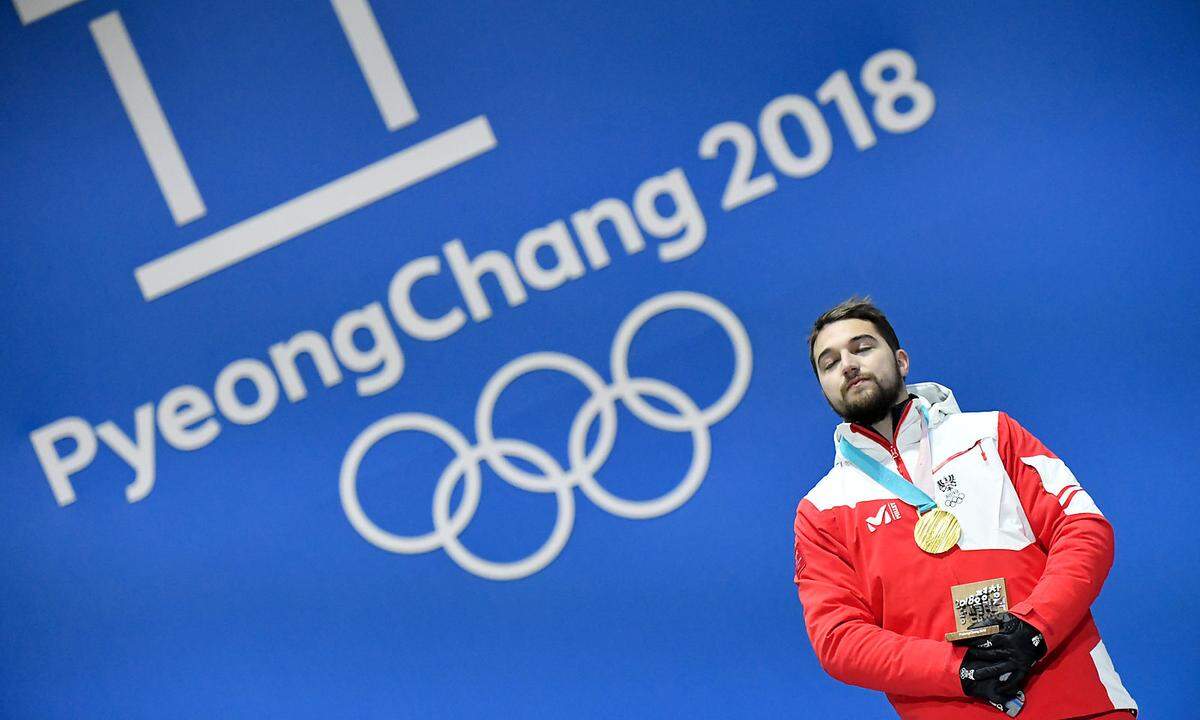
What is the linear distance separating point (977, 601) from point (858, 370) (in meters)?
0.62

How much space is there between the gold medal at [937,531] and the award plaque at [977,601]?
0.10 meters

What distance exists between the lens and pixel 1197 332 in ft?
13.3

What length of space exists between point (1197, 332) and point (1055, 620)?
190 cm

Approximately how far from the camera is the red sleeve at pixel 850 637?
258cm

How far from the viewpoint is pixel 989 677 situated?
250 centimetres

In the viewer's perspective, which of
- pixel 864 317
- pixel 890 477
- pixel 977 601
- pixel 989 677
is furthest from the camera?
pixel 864 317

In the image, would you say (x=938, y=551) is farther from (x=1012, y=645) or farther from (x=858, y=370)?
(x=858, y=370)

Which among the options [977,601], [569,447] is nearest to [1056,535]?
[977,601]

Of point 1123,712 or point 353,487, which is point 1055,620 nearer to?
point 1123,712

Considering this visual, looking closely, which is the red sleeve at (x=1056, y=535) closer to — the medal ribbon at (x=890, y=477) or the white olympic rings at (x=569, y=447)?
the medal ribbon at (x=890, y=477)

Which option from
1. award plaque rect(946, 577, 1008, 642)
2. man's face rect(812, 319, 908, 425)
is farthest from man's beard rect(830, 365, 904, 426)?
award plaque rect(946, 577, 1008, 642)

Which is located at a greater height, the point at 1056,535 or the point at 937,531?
the point at 937,531

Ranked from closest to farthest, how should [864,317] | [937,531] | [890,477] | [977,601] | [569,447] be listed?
[977,601], [937,531], [890,477], [864,317], [569,447]

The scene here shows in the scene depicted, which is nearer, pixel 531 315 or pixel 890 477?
pixel 890 477
